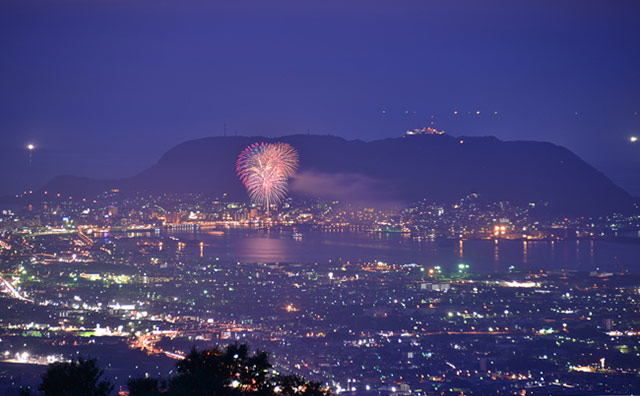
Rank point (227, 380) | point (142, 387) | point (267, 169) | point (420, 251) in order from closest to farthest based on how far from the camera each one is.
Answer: point (142, 387), point (227, 380), point (420, 251), point (267, 169)

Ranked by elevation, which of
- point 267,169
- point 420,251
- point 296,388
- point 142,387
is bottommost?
point 296,388

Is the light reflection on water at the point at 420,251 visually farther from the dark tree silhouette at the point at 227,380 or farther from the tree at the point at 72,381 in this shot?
the tree at the point at 72,381

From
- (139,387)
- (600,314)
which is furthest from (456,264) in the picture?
(139,387)

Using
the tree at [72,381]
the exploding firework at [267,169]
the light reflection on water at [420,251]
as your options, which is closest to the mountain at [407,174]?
the exploding firework at [267,169]

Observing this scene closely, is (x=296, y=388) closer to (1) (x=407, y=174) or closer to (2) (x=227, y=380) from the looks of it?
(2) (x=227, y=380)

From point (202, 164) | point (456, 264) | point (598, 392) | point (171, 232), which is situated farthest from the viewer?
point (202, 164)

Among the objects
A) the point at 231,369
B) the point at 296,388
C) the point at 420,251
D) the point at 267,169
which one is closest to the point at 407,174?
the point at 267,169

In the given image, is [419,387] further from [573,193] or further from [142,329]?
[573,193]
